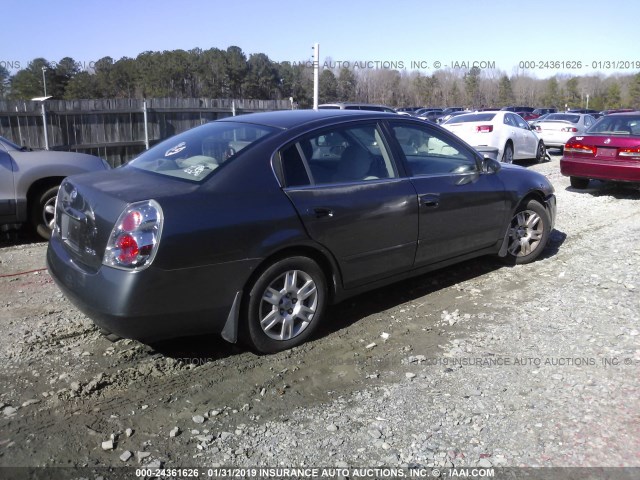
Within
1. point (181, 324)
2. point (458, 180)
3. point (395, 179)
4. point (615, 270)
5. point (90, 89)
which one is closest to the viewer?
point (181, 324)

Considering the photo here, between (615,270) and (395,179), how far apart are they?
113 inches

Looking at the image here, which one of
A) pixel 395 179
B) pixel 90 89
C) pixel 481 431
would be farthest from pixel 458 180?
pixel 90 89

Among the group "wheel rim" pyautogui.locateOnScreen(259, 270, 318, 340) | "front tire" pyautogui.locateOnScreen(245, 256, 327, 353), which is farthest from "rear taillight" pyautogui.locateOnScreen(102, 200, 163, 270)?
"wheel rim" pyautogui.locateOnScreen(259, 270, 318, 340)

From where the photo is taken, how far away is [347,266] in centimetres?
434

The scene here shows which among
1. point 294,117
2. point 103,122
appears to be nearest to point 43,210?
point 294,117

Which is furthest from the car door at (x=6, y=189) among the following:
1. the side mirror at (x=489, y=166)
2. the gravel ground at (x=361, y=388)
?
the side mirror at (x=489, y=166)

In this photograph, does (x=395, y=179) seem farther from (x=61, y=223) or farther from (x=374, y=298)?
(x=61, y=223)

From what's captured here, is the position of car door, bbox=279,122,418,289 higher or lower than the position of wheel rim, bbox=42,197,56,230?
higher

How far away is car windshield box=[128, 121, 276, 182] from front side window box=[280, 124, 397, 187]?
296 mm

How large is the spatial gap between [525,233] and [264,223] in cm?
346

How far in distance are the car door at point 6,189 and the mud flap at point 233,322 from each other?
4.60m

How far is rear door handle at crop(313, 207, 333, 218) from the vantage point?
4070mm

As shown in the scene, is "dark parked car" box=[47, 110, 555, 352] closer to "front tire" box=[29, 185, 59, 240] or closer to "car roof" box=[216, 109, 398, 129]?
"car roof" box=[216, 109, 398, 129]

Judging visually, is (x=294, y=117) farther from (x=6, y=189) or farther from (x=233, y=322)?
(x=6, y=189)
